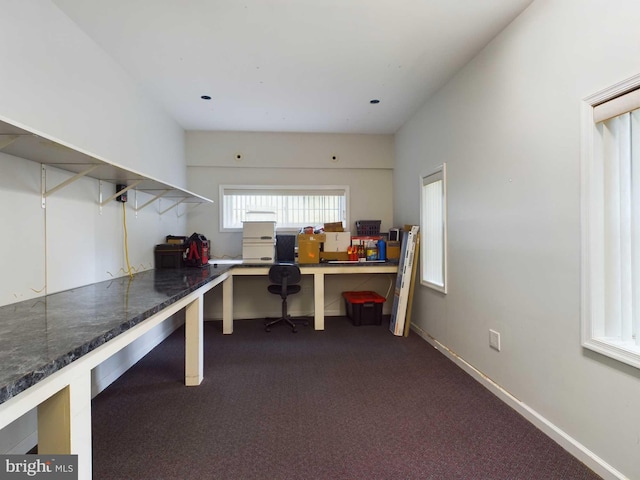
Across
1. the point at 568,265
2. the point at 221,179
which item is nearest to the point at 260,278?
the point at 221,179

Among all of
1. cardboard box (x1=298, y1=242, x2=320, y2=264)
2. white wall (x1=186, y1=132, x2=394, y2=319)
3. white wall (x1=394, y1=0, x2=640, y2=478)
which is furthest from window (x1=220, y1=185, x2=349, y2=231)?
white wall (x1=394, y1=0, x2=640, y2=478)

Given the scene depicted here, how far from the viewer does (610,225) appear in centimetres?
148

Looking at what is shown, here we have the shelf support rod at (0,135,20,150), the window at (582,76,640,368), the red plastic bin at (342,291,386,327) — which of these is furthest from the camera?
the red plastic bin at (342,291,386,327)

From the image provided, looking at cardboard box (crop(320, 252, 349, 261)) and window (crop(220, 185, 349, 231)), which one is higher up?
window (crop(220, 185, 349, 231))

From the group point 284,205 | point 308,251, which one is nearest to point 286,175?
point 284,205

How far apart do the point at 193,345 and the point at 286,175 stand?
2.72m

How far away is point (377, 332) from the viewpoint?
3.63 m

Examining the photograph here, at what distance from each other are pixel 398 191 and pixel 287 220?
1664 mm

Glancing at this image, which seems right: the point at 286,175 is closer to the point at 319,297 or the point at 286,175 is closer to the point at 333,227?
the point at 333,227

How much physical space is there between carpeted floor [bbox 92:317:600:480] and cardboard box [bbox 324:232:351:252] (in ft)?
4.60

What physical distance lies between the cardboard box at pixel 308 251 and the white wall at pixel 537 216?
5.37 feet

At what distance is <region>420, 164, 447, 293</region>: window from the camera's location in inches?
115

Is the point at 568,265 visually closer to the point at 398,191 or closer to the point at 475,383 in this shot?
the point at 475,383

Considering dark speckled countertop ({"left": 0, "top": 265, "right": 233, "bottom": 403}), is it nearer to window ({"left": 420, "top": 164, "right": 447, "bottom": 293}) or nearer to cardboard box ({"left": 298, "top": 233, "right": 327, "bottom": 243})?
cardboard box ({"left": 298, "top": 233, "right": 327, "bottom": 243})
